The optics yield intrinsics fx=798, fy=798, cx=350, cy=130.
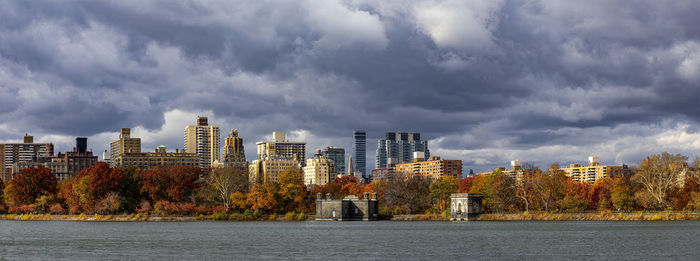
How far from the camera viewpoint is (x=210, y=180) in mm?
155250

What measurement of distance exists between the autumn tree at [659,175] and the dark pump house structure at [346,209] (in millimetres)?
47852

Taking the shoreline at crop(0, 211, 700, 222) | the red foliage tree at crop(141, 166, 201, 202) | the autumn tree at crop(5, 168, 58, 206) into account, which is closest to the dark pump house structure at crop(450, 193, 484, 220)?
the shoreline at crop(0, 211, 700, 222)

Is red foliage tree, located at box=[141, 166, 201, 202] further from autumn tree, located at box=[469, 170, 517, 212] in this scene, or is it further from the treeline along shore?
autumn tree, located at box=[469, 170, 517, 212]

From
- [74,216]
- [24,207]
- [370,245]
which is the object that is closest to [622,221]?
[370,245]

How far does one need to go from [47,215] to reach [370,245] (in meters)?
105

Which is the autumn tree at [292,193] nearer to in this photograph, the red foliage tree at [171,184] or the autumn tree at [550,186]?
the red foliage tree at [171,184]

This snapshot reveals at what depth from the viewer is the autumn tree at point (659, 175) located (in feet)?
422

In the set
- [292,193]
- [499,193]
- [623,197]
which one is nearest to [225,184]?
[292,193]

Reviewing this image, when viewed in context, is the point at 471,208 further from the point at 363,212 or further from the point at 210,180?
the point at 210,180

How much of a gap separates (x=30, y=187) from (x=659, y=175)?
12232cm

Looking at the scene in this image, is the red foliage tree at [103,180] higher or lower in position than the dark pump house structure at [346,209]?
higher

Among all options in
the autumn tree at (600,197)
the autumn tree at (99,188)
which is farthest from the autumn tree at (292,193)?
the autumn tree at (600,197)

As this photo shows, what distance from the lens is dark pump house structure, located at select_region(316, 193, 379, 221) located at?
15038cm

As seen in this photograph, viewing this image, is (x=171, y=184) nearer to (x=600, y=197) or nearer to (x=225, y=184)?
(x=225, y=184)
